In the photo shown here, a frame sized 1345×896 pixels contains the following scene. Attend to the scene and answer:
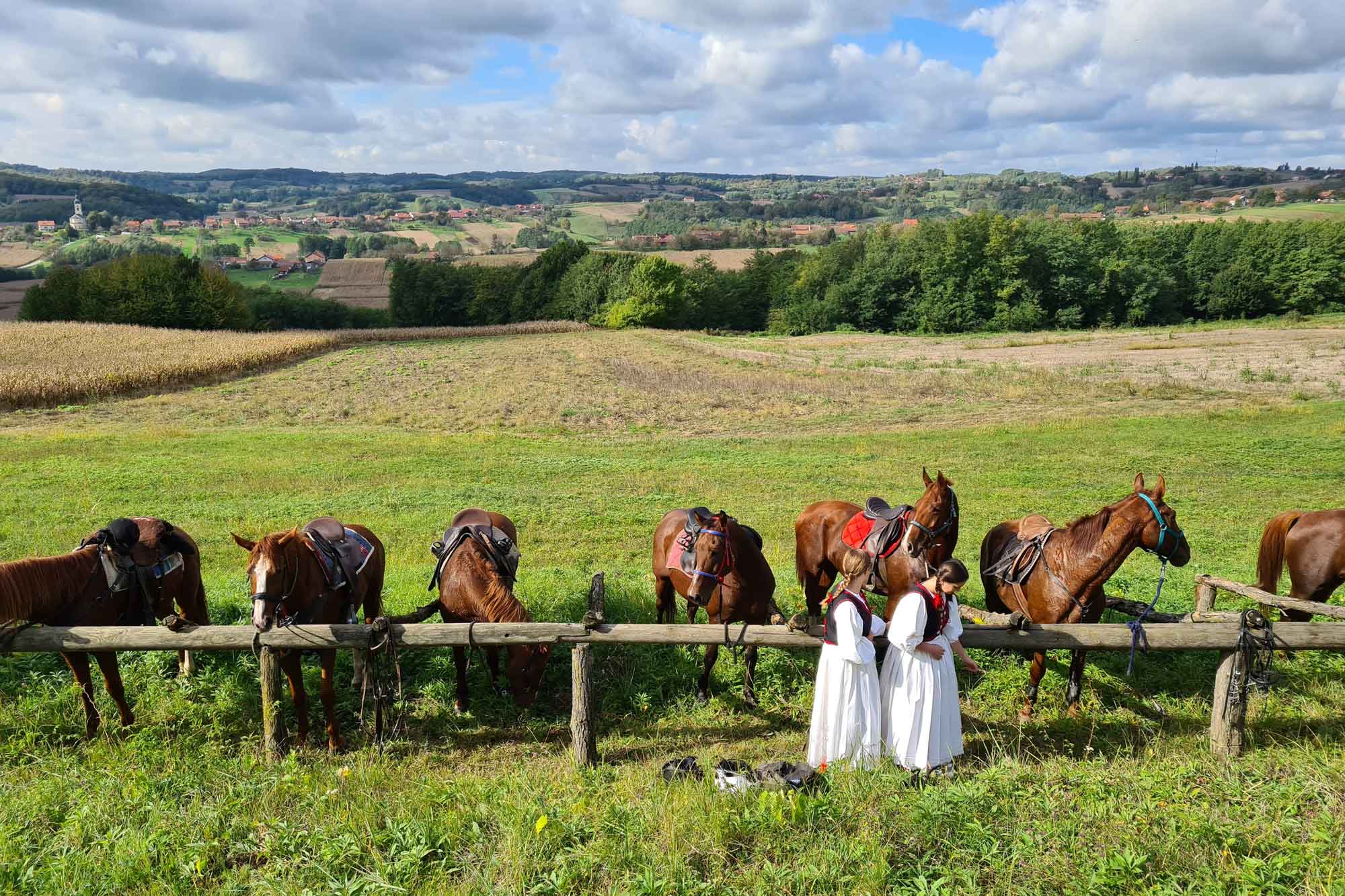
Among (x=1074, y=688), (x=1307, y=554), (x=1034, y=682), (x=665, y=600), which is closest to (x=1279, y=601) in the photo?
(x=1307, y=554)

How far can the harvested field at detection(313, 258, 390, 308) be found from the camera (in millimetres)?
95875

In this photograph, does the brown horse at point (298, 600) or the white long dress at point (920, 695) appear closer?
the white long dress at point (920, 695)

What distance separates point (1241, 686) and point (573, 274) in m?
78.8

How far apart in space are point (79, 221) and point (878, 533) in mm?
213202

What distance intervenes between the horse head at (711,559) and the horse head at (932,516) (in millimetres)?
1781

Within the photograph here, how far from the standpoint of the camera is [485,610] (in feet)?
23.4

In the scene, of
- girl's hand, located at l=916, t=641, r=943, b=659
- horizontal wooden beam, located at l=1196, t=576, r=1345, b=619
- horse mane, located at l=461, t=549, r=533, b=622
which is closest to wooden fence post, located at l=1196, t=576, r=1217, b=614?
horizontal wooden beam, located at l=1196, t=576, r=1345, b=619

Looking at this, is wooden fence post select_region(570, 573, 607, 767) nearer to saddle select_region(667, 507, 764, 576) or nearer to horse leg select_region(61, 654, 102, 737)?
saddle select_region(667, 507, 764, 576)

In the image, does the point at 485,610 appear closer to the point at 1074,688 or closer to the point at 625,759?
the point at 625,759

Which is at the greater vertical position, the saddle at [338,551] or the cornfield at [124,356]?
the saddle at [338,551]

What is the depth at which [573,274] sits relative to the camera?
265 feet

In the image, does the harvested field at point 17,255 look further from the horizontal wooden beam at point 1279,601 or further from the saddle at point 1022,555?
the horizontal wooden beam at point 1279,601

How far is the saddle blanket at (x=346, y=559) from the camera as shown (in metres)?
7.24

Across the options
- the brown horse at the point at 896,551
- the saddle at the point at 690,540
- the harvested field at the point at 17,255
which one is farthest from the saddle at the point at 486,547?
the harvested field at the point at 17,255
